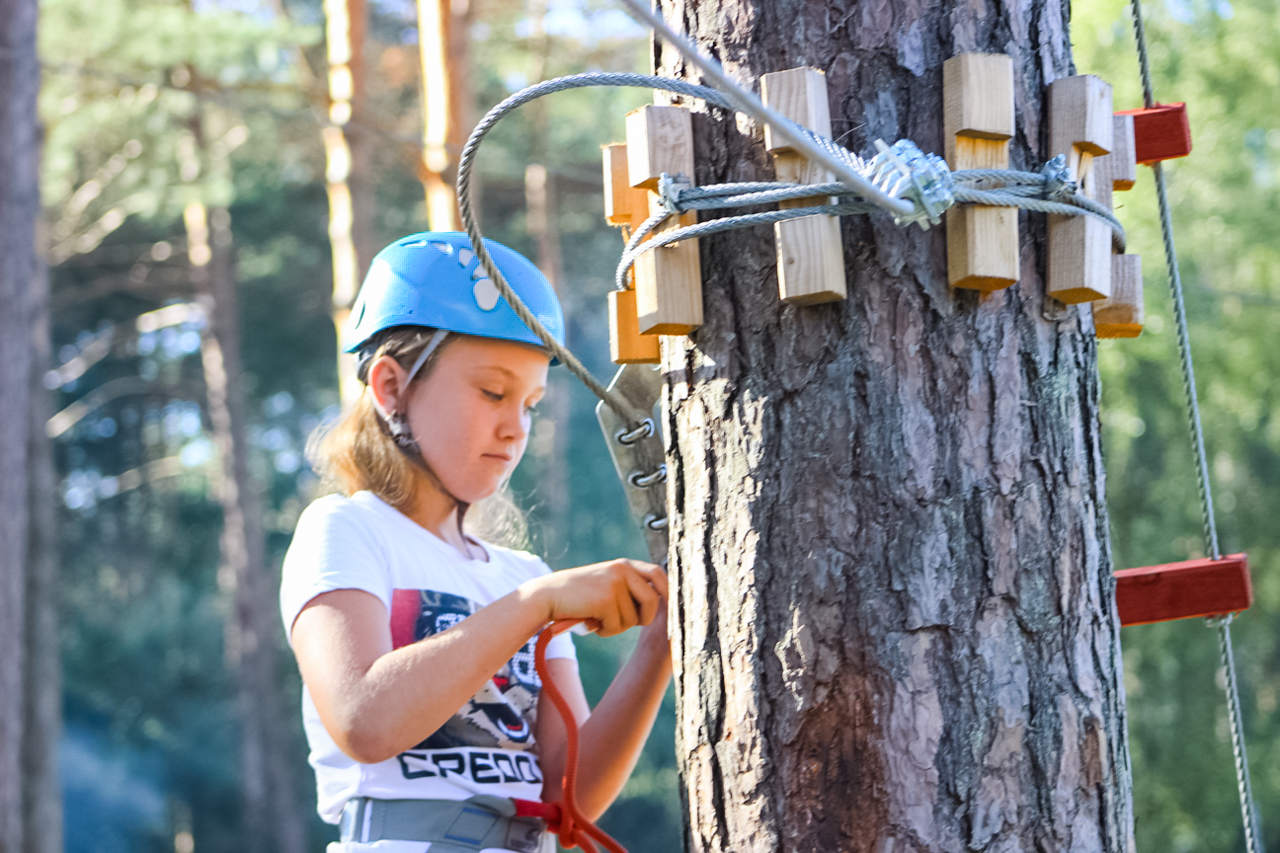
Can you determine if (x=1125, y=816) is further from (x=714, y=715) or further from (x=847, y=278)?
(x=847, y=278)

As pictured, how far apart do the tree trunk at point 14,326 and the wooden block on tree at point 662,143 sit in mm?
6604

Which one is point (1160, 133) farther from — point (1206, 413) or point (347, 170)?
point (1206, 413)

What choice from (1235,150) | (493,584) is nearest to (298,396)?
(1235,150)

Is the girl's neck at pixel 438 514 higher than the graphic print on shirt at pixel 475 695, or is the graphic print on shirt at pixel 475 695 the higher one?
the girl's neck at pixel 438 514

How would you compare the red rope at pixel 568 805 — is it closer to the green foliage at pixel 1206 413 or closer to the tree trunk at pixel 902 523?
the tree trunk at pixel 902 523

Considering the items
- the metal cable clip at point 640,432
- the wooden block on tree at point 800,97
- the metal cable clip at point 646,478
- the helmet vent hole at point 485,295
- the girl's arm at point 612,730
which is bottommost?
the girl's arm at point 612,730

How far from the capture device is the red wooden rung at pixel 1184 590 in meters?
1.40

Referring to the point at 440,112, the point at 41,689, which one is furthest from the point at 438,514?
the point at 41,689

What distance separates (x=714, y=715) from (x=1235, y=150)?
9.98 meters

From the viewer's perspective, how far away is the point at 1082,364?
4.00ft

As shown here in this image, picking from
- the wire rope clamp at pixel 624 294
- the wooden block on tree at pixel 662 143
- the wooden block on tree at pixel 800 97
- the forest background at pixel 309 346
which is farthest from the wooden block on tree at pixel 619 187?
the forest background at pixel 309 346

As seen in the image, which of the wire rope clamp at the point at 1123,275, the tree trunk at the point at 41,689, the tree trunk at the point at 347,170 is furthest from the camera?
the tree trunk at the point at 41,689

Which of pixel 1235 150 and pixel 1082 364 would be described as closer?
pixel 1082 364

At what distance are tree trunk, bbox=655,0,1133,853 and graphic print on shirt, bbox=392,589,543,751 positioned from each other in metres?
0.52
